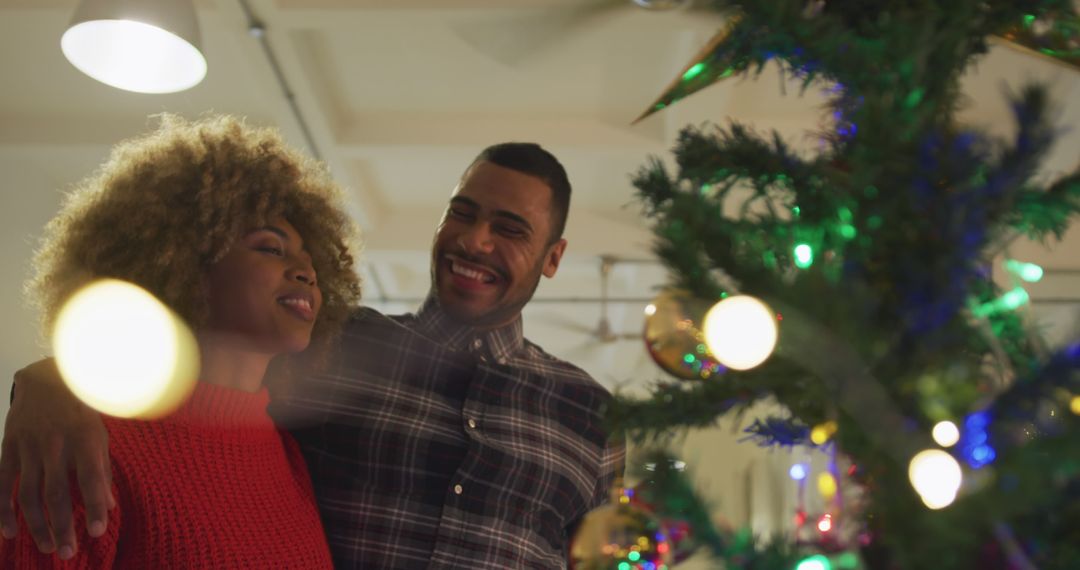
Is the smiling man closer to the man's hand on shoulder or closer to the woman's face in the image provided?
the woman's face

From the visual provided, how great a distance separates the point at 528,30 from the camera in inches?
143

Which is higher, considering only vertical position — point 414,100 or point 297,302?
point 414,100

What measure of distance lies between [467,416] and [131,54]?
169 cm

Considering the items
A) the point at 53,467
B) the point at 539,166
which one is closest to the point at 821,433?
the point at 53,467

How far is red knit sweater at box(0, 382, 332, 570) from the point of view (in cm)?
118

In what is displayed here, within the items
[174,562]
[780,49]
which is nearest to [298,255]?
[174,562]

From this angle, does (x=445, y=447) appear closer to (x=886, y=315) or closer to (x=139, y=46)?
(x=886, y=315)

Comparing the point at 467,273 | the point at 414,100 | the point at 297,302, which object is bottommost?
the point at 297,302

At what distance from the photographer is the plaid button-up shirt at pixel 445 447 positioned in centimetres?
158

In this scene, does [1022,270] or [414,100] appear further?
[414,100]

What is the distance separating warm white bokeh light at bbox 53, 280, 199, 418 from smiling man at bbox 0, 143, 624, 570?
26 centimetres

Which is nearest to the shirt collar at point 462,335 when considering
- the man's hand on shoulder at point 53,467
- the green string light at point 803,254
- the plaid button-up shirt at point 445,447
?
the plaid button-up shirt at point 445,447

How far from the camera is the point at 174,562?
119 cm

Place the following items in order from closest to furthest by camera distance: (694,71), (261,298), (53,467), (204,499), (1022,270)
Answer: (1022,270), (694,71), (53,467), (204,499), (261,298)
